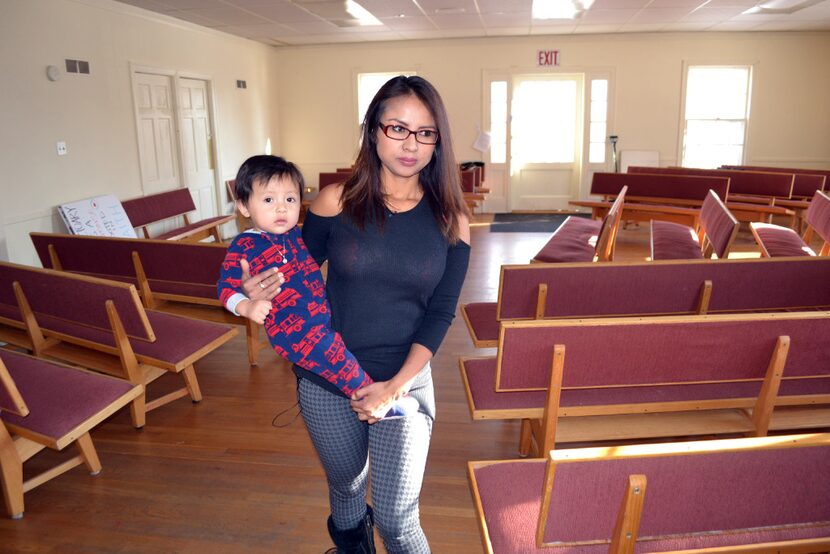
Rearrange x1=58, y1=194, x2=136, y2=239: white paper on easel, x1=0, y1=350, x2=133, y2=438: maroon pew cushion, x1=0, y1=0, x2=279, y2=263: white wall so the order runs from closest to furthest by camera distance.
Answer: x1=0, y1=350, x2=133, y2=438: maroon pew cushion
x1=0, y1=0, x2=279, y2=263: white wall
x1=58, y1=194, x2=136, y2=239: white paper on easel

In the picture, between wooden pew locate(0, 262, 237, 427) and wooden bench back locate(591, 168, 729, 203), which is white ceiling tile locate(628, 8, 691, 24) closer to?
wooden bench back locate(591, 168, 729, 203)

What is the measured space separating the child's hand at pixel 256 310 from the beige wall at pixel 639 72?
9.68 meters

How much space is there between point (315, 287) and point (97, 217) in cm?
568

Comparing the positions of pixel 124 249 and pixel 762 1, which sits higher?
pixel 762 1

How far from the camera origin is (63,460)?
3.00 meters

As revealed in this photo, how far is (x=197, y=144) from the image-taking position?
8.62m

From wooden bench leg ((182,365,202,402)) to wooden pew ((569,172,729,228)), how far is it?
19.8ft

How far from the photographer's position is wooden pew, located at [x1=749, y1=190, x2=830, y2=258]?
500 centimetres

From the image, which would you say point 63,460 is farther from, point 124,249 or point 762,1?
point 762,1

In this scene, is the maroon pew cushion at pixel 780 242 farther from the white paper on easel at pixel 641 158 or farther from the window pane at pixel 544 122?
the window pane at pixel 544 122

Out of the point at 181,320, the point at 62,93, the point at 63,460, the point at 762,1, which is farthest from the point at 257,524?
the point at 762,1

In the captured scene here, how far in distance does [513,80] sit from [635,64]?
2.04 m

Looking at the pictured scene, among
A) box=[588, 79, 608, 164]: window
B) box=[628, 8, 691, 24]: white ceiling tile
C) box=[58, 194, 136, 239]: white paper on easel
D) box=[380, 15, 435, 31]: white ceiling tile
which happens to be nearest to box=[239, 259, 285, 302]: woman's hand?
box=[58, 194, 136, 239]: white paper on easel

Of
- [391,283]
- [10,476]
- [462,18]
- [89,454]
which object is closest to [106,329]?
[89,454]
